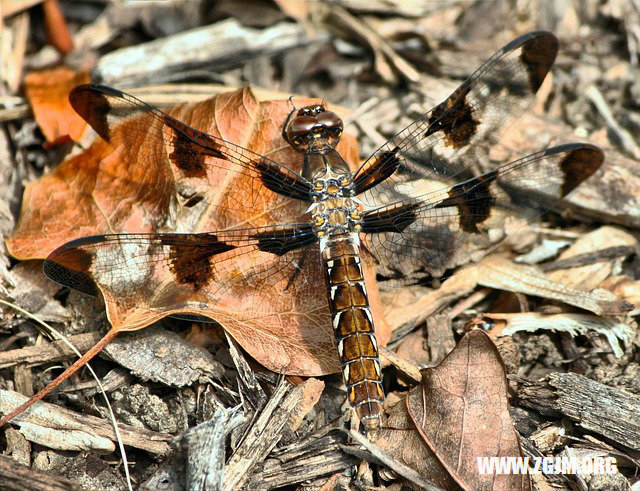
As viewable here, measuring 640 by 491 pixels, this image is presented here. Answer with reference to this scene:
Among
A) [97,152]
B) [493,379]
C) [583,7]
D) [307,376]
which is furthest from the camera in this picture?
[583,7]

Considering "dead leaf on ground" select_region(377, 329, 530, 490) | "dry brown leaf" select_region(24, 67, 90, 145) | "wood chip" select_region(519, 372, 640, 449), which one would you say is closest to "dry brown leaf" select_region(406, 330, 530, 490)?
"dead leaf on ground" select_region(377, 329, 530, 490)

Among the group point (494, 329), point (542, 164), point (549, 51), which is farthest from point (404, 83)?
point (494, 329)

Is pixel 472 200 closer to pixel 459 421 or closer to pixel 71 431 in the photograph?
pixel 459 421

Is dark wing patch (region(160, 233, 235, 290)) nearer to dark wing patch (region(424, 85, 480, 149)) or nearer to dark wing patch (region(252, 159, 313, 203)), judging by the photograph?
dark wing patch (region(252, 159, 313, 203))

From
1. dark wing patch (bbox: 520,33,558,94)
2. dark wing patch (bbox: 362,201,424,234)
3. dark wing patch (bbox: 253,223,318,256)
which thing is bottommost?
dark wing patch (bbox: 253,223,318,256)

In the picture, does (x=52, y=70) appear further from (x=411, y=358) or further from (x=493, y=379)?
(x=493, y=379)
